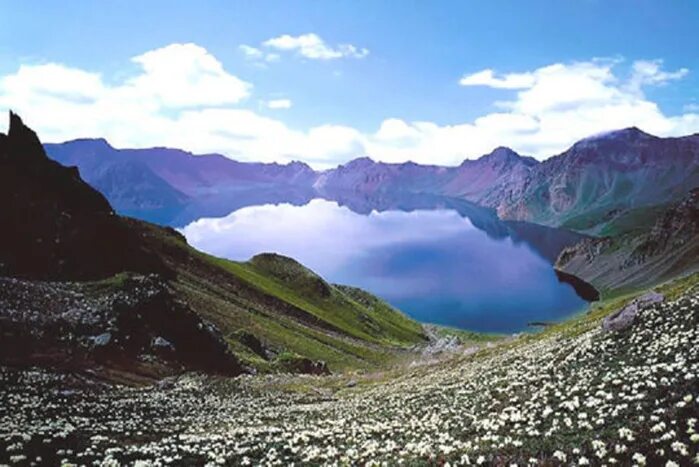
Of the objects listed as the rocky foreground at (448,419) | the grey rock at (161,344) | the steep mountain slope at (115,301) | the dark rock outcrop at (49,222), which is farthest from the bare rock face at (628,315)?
the dark rock outcrop at (49,222)

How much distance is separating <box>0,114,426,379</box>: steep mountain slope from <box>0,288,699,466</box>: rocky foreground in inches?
371

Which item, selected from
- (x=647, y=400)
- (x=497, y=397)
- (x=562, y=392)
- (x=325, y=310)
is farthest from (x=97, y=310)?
(x=325, y=310)

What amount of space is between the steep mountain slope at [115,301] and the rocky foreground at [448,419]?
31.0ft

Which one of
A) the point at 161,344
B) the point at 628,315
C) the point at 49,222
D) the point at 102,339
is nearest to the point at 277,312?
the point at 49,222

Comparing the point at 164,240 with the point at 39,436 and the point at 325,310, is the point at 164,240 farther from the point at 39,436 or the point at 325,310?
the point at 39,436

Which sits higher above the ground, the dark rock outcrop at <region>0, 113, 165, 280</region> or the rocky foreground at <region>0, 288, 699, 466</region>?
the dark rock outcrop at <region>0, 113, 165, 280</region>

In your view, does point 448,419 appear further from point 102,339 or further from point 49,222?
point 49,222

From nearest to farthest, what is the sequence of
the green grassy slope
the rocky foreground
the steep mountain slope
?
the rocky foreground
the steep mountain slope
the green grassy slope

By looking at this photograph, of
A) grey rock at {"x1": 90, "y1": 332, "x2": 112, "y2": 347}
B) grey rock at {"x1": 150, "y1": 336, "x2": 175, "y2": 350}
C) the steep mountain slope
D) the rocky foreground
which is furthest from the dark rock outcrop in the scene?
the rocky foreground

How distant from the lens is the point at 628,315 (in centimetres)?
3891

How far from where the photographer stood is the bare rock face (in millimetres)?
38250

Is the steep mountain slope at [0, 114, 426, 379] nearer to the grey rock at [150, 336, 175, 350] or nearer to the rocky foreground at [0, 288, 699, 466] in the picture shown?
the grey rock at [150, 336, 175, 350]

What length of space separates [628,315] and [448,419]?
18.8 meters

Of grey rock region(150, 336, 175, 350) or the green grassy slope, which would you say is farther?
the green grassy slope
